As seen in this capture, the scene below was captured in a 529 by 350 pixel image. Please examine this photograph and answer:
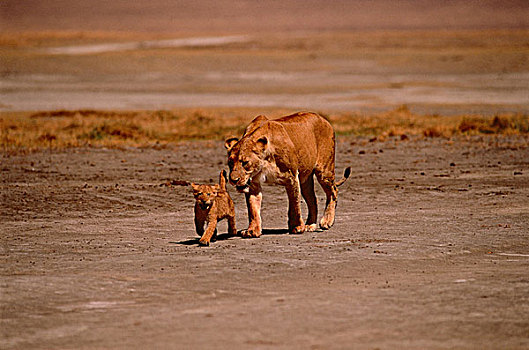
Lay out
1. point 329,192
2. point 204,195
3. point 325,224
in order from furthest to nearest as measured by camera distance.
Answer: point 329,192
point 325,224
point 204,195

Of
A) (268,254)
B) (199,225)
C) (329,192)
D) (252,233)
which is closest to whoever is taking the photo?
(268,254)

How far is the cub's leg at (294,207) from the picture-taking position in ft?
36.3

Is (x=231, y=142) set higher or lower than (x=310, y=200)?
higher

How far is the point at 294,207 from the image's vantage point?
1122 cm

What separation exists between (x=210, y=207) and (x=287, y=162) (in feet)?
3.44

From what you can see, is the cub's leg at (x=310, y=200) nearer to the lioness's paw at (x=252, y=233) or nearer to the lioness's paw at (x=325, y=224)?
the lioness's paw at (x=325, y=224)

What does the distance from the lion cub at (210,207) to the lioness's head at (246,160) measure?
274mm

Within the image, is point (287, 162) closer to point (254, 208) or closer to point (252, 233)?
point (254, 208)

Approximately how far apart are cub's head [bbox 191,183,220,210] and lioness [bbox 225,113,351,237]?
0.89 ft

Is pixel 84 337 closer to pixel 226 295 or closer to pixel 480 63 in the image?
pixel 226 295

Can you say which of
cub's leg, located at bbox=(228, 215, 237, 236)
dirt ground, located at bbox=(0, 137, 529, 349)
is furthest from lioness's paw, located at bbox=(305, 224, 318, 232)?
cub's leg, located at bbox=(228, 215, 237, 236)

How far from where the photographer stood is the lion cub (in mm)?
10383

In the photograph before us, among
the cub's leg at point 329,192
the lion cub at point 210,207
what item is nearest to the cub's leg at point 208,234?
the lion cub at point 210,207

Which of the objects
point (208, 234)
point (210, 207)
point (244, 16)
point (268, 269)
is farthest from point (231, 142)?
point (244, 16)
